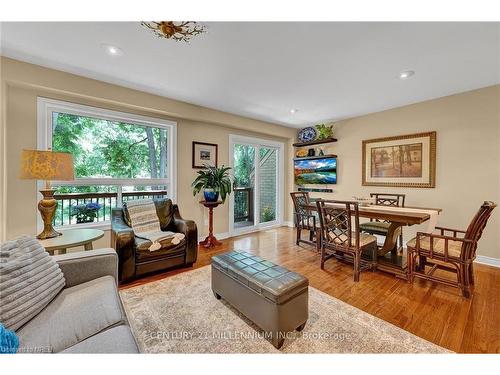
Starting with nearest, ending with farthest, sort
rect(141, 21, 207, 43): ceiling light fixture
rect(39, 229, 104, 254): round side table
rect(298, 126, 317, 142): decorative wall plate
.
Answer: rect(141, 21, 207, 43): ceiling light fixture → rect(39, 229, 104, 254): round side table → rect(298, 126, 317, 142): decorative wall plate

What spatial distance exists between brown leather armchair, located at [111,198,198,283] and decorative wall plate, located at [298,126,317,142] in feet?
11.3

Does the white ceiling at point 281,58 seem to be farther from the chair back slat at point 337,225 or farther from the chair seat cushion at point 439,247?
the chair seat cushion at point 439,247

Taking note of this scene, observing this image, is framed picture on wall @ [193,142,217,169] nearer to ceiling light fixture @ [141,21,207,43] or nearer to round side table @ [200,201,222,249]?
round side table @ [200,201,222,249]

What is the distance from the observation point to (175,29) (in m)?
1.76

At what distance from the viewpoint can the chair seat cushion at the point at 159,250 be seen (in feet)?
7.86

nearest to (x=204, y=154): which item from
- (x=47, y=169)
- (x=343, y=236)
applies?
(x=47, y=169)

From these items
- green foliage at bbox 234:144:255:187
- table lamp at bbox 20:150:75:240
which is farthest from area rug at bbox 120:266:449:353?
green foliage at bbox 234:144:255:187

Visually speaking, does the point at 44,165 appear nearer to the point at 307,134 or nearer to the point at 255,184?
the point at 255,184

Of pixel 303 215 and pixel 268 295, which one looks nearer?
pixel 268 295

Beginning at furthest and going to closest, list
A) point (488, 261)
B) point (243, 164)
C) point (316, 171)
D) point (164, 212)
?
point (316, 171) < point (243, 164) < point (164, 212) < point (488, 261)

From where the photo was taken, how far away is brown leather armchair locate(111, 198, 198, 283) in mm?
2291

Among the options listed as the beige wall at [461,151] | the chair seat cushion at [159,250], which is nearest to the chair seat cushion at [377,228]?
the beige wall at [461,151]

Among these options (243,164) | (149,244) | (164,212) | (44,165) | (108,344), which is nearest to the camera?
(108,344)

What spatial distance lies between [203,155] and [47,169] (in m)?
2.29
